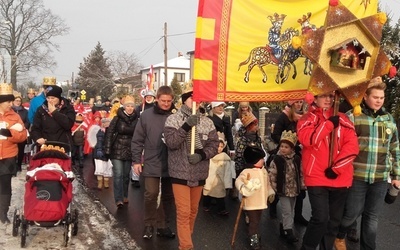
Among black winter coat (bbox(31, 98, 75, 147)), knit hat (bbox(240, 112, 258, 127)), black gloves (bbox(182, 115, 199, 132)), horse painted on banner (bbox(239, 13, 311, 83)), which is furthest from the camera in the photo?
knit hat (bbox(240, 112, 258, 127))

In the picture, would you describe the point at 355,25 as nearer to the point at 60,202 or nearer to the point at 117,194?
the point at 60,202

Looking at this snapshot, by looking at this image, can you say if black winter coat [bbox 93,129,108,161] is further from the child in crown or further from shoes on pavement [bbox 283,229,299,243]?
shoes on pavement [bbox 283,229,299,243]

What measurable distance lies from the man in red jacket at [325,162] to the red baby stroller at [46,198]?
3002mm

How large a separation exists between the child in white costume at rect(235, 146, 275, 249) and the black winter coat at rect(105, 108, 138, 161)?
8.68ft

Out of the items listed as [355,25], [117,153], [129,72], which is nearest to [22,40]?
[129,72]

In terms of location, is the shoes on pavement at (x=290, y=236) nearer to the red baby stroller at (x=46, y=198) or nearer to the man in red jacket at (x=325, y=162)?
the man in red jacket at (x=325, y=162)

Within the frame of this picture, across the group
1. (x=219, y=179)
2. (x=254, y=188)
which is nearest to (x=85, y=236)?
(x=254, y=188)

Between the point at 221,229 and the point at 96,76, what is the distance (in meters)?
74.2

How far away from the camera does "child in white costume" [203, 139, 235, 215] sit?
767 centimetres

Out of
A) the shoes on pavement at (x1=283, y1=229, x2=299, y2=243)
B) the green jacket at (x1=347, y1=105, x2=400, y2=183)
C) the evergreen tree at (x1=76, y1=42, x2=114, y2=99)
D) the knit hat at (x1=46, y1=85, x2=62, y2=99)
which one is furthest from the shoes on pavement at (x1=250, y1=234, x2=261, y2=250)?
the evergreen tree at (x1=76, y1=42, x2=114, y2=99)

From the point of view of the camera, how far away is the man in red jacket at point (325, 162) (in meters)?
4.62

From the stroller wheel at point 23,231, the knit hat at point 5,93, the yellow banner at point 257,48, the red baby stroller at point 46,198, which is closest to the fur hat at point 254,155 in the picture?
the yellow banner at point 257,48

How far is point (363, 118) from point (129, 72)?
7903 cm

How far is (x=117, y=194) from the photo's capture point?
805 cm
